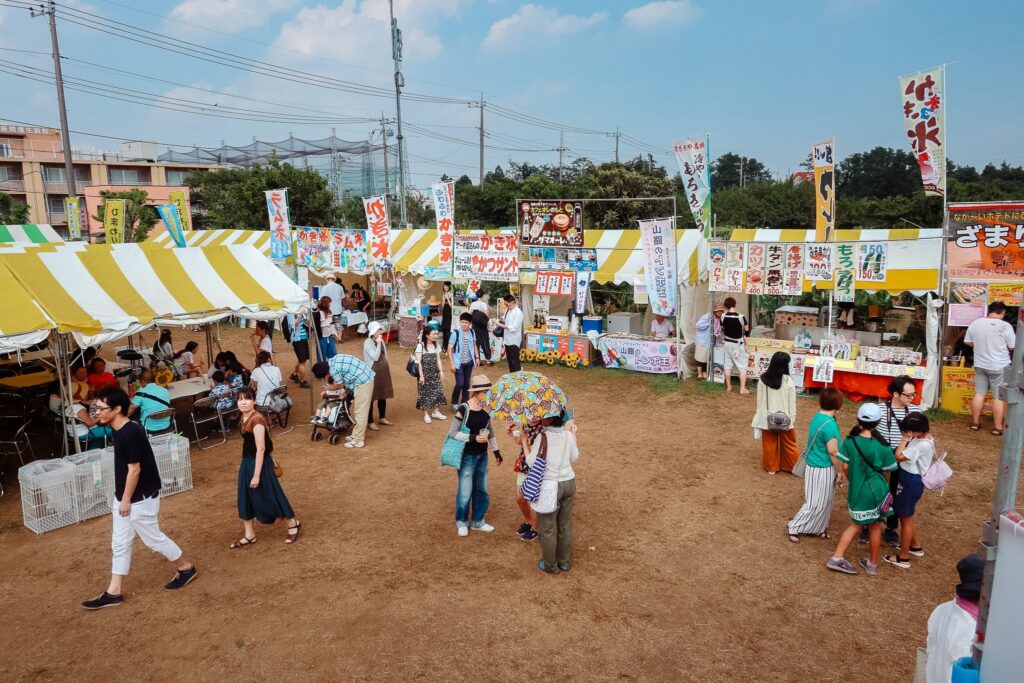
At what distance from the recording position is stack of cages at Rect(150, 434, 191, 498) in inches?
273

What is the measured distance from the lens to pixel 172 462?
7.03 metres

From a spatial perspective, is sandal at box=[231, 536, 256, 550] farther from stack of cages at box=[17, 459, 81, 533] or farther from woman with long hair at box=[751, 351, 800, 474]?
woman with long hair at box=[751, 351, 800, 474]

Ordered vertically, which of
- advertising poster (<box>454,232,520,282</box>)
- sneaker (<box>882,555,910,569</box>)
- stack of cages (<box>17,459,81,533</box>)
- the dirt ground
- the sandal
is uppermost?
advertising poster (<box>454,232,520,282</box>)

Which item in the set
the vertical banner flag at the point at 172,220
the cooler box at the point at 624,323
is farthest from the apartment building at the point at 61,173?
the cooler box at the point at 624,323

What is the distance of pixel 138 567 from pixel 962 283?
10.5 meters

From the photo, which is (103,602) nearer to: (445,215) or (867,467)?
(867,467)

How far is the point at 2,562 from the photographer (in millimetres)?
5586

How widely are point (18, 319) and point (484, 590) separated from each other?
5332mm

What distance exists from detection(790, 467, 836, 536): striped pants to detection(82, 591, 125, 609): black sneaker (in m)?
5.49

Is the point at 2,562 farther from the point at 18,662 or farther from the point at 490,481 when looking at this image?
the point at 490,481

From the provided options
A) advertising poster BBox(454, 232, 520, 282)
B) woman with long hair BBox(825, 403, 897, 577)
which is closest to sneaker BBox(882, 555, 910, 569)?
woman with long hair BBox(825, 403, 897, 577)

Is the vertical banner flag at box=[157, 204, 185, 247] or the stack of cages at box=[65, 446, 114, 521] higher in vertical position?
the vertical banner flag at box=[157, 204, 185, 247]

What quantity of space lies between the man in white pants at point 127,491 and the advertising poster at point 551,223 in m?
8.82

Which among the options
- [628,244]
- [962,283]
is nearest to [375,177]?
[628,244]
